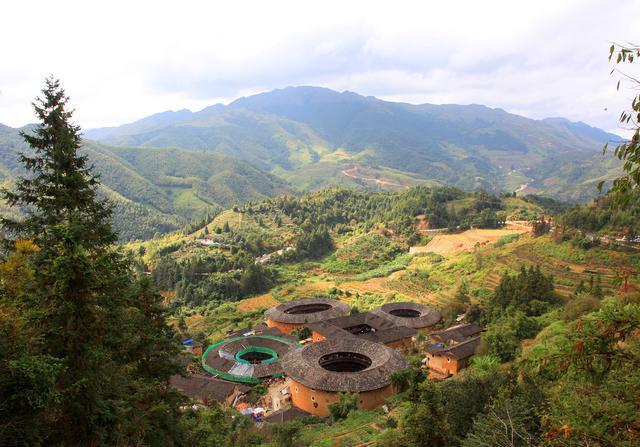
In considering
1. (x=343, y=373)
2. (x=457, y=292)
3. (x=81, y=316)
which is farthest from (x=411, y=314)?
(x=81, y=316)

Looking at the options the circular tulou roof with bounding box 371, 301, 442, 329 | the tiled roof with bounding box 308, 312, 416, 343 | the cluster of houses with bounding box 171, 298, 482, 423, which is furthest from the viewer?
the circular tulou roof with bounding box 371, 301, 442, 329

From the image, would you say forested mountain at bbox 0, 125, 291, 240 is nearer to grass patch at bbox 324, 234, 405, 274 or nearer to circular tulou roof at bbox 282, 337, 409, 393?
grass patch at bbox 324, 234, 405, 274

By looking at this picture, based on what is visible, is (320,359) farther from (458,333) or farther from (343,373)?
(458,333)

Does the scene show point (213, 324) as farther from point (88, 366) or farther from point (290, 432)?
point (88, 366)

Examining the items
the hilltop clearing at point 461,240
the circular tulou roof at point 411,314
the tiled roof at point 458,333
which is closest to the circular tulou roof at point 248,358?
the circular tulou roof at point 411,314

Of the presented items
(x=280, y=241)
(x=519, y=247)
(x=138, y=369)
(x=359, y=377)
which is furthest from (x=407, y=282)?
(x=138, y=369)

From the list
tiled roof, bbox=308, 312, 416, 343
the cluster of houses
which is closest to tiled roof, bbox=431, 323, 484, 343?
the cluster of houses
